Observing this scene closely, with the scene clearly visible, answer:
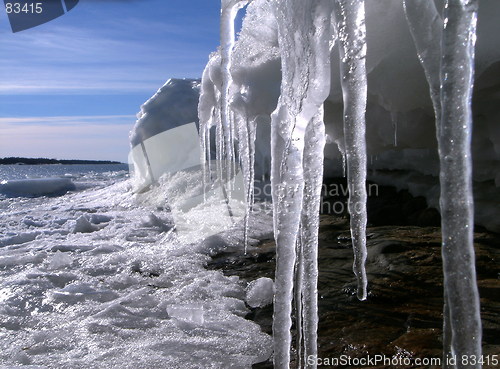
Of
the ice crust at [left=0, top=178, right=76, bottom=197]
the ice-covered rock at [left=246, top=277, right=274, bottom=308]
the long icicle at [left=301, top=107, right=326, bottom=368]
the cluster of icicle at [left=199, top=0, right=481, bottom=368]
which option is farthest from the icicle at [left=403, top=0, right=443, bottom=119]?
the ice crust at [left=0, top=178, right=76, bottom=197]

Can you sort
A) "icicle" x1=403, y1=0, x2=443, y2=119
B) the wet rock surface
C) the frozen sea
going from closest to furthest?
1. "icicle" x1=403, y1=0, x2=443, y2=119
2. the wet rock surface
3. the frozen sea

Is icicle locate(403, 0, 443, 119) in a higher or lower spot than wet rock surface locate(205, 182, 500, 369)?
higher

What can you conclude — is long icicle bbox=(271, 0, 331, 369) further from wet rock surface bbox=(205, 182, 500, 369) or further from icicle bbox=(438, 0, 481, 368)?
wet rock surface bbox=(205, 182, 500, 369)

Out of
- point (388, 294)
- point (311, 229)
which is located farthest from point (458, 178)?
point (388, 294)

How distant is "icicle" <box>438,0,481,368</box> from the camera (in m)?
1.03

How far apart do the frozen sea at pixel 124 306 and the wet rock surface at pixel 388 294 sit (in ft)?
0.97

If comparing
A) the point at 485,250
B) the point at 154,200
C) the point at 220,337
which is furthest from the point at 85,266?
the point at 154,200

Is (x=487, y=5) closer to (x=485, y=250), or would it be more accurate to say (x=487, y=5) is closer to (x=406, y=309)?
(x=406, y=309)

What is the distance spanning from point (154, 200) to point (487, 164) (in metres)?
9.36

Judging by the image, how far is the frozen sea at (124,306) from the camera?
107 inches

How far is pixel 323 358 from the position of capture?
247 cm

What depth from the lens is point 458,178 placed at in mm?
1058

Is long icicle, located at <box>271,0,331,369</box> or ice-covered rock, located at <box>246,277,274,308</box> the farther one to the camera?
ice-covered rock, located at <box>246,277,274,308</box>

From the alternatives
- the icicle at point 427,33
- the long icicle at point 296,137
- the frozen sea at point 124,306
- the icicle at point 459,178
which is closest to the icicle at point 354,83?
the long icicle at point 296,137
